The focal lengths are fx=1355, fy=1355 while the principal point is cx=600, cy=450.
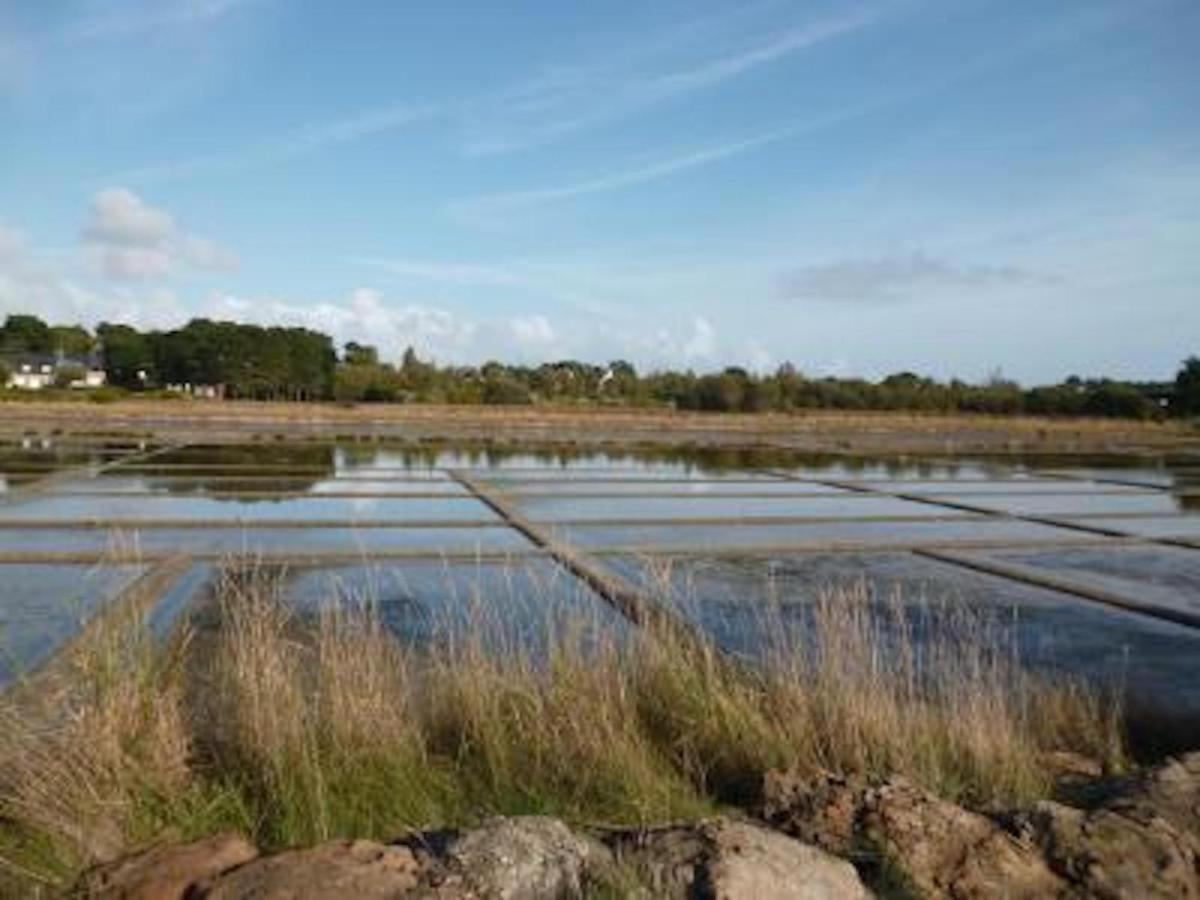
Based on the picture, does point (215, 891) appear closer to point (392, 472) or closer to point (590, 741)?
point (590, 741)

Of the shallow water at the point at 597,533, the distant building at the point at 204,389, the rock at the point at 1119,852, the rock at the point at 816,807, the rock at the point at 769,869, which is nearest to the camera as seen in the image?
the rock at the point at 769,869

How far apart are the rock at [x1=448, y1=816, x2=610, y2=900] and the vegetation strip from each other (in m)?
6.89

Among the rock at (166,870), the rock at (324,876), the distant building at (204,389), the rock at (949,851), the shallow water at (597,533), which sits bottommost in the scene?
the distant building at (204,389)

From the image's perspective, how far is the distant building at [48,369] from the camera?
96438mm

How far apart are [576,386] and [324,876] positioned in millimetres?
73264

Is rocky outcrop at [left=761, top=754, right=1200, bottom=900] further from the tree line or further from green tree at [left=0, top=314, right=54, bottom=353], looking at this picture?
green tree at [left=0, top=314, right=54, bottom=353]

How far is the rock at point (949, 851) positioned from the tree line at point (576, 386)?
2392 inches

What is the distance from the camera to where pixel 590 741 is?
530cm

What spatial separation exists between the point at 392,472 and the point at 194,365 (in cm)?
6602

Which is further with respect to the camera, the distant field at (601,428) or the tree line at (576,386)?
the tree line at (576,386)

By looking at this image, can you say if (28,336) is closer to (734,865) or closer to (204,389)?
(204,389)

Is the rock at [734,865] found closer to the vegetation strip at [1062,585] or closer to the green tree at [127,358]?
the vegetation strip at [1062,585]

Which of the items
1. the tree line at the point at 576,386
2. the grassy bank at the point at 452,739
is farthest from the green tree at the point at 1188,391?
the grassy bank at the point at 452,739

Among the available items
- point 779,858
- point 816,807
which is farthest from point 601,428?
point 779,858
